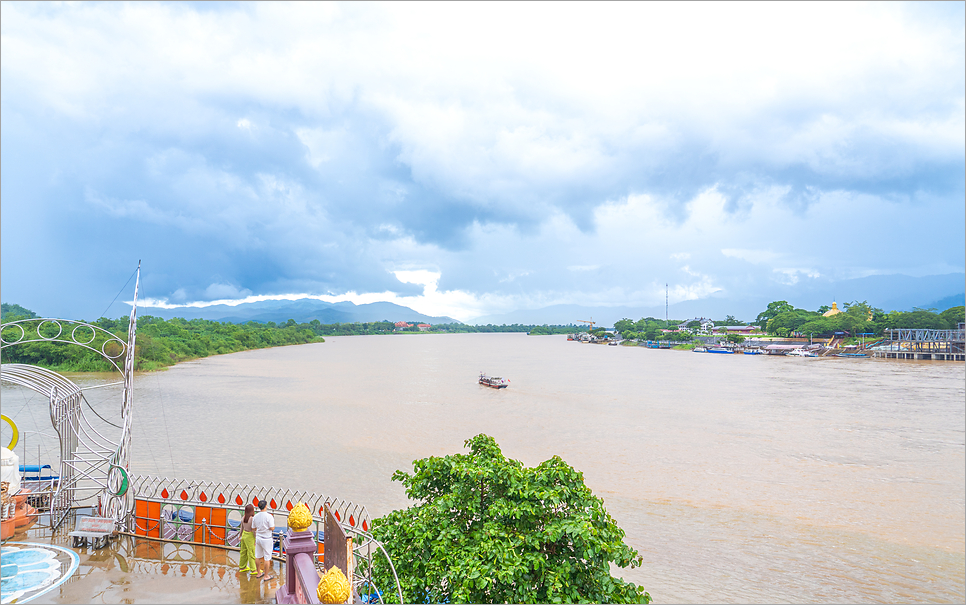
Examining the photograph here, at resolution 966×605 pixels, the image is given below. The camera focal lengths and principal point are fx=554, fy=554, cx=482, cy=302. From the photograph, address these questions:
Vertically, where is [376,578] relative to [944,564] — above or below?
above

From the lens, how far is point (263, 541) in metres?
A: 6.53

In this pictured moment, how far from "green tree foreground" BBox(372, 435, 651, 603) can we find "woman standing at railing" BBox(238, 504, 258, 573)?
1613 millimetres

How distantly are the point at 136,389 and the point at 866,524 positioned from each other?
3372cm

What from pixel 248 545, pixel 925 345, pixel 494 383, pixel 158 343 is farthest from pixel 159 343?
pixel 925 345

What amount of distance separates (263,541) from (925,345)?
240ft

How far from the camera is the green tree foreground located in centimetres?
492

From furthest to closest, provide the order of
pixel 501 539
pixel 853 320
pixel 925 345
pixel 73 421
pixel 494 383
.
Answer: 1. pixel 853 320
2. pixel 925 345
3. pixel 494 383
4. pixel 73 421
5. pixel 501 539

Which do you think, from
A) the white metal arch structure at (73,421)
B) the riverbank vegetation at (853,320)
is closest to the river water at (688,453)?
the white metal arch structure at (73,421)

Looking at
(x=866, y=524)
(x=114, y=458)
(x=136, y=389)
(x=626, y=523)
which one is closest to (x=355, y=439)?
(x=626, y=523)

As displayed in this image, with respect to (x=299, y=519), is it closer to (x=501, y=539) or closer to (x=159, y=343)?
(x=501, y=539)

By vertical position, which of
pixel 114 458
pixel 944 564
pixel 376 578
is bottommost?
pixel 944 564

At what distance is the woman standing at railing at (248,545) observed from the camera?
647cm

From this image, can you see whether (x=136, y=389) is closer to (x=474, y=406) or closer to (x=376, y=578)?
(x=474, y=406)

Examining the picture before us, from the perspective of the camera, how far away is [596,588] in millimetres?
5043
